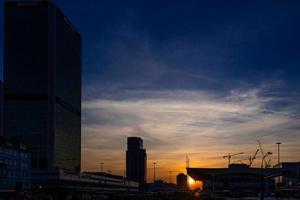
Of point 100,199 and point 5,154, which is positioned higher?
point 5,154

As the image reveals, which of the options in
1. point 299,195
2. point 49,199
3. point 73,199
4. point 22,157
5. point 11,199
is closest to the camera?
point 11,199

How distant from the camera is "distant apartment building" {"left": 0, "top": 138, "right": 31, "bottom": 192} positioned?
505 feet

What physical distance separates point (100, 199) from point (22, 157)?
192 feet

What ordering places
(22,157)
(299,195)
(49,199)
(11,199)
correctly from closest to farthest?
(11,199) → (49,199) → (299,195) → (22,157)

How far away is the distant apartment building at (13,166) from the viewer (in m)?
154

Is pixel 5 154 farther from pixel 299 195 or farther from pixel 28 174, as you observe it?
pixel 299 195

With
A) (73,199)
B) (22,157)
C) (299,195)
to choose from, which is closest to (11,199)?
(73,199)

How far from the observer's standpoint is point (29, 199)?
Answer: 90.2m

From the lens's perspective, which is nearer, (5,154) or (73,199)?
(73,199)

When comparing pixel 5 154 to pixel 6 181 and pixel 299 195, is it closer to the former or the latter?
pixel 6 181

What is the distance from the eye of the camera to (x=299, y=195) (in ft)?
391

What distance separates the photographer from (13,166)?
163125 mm

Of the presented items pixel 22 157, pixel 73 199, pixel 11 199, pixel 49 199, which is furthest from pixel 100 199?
pixel 22 157

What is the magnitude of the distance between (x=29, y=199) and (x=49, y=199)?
18.5 ft
